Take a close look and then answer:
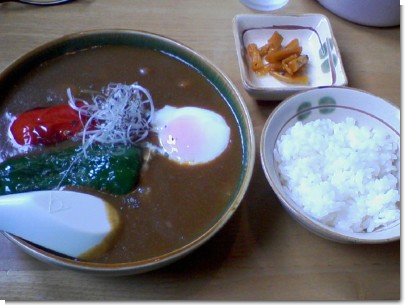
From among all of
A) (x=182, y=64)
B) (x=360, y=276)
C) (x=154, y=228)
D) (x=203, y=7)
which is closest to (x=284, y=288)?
(x=360, y=276)

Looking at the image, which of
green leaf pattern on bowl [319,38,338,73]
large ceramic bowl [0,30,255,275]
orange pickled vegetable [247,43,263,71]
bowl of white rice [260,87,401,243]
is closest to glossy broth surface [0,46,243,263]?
large ceramic bowl [0,30,255,275]

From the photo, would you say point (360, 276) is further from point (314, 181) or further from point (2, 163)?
point (2, 163)

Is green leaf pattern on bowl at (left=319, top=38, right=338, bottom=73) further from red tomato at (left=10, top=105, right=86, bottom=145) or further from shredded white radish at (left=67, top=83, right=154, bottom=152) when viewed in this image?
red tomato at (left=10, top=105, right=86, bottom=145)

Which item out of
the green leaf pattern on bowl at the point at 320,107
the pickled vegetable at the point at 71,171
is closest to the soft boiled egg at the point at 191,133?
the pickled vegetable at the point at 71,171

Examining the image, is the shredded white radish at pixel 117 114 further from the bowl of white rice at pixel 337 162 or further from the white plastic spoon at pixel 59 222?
the bowl of white rice at pixel 337 162

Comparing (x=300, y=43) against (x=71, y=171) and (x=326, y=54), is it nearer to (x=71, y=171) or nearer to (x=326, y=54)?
(x=326, y=54)
